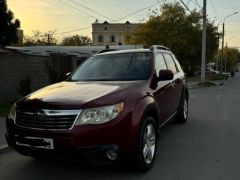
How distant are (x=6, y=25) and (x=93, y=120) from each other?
1484 centimetres

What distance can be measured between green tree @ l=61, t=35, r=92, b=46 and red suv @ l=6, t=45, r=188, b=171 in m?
89.9

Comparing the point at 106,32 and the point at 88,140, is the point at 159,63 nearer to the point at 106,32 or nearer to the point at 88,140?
the point at 88,140

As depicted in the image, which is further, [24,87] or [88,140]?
[24,87]

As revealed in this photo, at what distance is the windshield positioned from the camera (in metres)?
7.00

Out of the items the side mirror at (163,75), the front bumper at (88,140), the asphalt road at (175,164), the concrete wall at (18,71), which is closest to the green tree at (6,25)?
the concrete wall at (18,71)

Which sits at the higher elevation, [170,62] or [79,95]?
[170,62]

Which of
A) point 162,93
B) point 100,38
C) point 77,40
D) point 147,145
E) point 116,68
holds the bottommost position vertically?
point 147,145

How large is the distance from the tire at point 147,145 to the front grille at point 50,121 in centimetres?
105

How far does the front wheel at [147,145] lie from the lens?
5.94m

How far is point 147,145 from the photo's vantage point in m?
6.29

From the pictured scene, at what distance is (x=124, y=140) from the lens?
5605 mm

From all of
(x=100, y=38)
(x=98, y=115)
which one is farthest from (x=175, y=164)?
(x=100, y=38)

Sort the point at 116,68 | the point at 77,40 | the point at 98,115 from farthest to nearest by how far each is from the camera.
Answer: the point at 77,40
the point at 116,68
the point at 98,115

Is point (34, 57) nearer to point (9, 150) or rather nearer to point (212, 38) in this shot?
point (9, 150)
